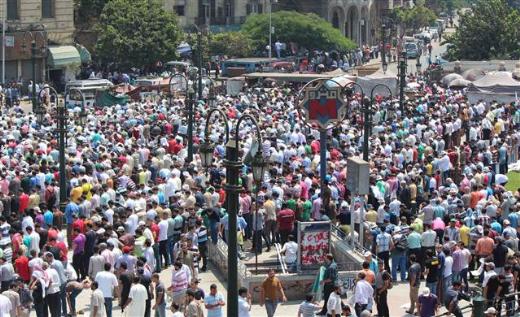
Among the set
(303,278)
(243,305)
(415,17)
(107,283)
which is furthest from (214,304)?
(415,17)

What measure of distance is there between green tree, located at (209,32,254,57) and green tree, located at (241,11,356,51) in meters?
2.66

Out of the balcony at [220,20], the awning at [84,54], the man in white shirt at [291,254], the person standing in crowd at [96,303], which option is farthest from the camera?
the balcony at [220,20]

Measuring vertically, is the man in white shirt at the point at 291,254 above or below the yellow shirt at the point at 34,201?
below

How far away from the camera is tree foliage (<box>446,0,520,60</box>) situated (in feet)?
257

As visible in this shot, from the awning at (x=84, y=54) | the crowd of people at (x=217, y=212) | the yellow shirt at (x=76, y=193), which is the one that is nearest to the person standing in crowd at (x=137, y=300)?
the crowd of people at (x=217, y=212)

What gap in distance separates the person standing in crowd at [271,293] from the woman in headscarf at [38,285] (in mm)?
4006

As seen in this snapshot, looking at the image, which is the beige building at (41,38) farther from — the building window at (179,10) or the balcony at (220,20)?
the balcony at (220,20)

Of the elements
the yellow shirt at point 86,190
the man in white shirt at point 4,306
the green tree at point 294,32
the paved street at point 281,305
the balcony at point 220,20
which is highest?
the balcony at point 220,20

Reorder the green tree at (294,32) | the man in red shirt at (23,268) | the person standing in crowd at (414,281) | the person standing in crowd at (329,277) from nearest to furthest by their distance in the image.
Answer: the man in red shirt at (23,268) < the person standing in crowd at (329,277) < the person standing in crowd at (414,281) < the green tree at (294,32)

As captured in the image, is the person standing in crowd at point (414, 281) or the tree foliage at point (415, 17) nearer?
the person standing in crowd at point (414, 281)

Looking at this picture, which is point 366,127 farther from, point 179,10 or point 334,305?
point 179,10

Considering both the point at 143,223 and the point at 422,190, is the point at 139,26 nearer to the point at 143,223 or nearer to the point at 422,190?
the point at 422,190

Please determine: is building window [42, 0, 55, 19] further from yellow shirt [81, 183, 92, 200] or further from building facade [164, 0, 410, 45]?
yellow shirt [81, 183, 92, 200]

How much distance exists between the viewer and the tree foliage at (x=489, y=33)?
78.4 metres
